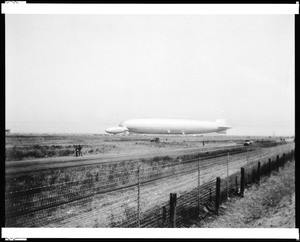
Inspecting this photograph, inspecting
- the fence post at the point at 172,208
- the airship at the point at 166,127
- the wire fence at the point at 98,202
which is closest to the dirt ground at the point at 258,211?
the wire fence at the point at 98,202

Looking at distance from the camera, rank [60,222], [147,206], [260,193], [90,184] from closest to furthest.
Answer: [60,222] → [147,206] → [90,184] → [260,193]

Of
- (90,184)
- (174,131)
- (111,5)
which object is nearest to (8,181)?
(90,184)

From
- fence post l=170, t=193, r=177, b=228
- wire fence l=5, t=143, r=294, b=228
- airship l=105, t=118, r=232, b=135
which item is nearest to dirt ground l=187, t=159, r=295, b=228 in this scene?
wire fence l=5, t=143, r=294, b=228

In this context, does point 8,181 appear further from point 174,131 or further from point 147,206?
point 174,131

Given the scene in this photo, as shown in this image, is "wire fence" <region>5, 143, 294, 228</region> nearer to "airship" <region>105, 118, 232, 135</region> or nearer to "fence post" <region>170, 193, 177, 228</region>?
"fence post" <region>170, 193, 177, 228</region>

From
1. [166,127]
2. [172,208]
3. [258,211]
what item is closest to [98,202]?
[172,208]

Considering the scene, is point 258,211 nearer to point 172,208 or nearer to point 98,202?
point 172,208

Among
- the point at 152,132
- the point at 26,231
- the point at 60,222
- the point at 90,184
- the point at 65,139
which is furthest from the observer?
the point at 65,139

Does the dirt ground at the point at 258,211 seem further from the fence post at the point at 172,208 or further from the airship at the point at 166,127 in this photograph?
the airship at the point at 166,127
